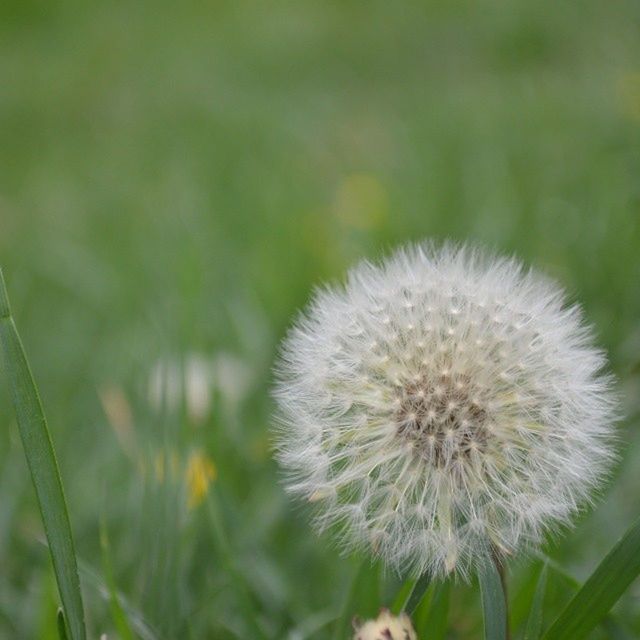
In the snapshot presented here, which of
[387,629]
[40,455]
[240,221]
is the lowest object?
[240,221]

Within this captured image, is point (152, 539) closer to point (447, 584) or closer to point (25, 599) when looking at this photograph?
point (25, 599)

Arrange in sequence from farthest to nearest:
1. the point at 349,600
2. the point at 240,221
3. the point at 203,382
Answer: the point at 240,221
the point at 203,382
the point at 349,600

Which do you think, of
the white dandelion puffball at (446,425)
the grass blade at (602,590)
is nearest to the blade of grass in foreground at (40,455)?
the white dandelion puffball at (446,425)

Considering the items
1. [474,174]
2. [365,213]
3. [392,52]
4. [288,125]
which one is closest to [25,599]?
[365,213]

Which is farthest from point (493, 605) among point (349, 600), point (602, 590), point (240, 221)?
point (240, 221)

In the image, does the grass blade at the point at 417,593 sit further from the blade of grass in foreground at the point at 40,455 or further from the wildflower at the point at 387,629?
the blade of grass in foreground at the point at 40,455

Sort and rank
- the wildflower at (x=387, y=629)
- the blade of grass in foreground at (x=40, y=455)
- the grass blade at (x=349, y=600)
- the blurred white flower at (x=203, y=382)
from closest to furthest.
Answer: the wildflower at (x=387, y=629) < the blade of grass in foreground at (x=40, y=455) < the grass blade at (x=349, y=600) < the blurred white flower at (x=203, y=382)

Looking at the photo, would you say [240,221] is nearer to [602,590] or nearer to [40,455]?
[40,455]
